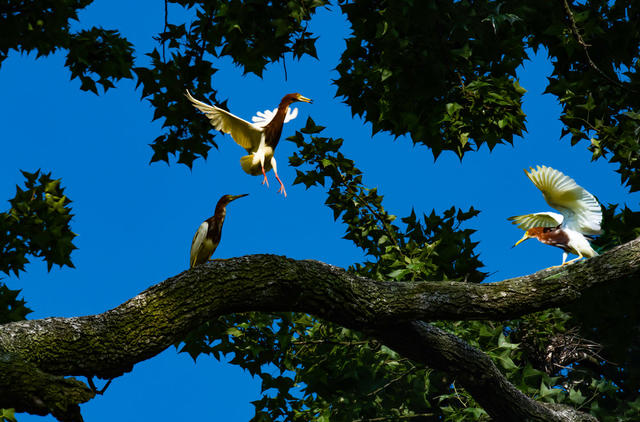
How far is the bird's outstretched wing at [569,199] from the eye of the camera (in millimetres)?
4684

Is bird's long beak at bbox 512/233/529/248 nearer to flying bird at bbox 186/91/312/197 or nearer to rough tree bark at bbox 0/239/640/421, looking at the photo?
rough tree bark at bbox 0/239/640/421

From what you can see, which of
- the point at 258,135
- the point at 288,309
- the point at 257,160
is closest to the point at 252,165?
the point at 257,160

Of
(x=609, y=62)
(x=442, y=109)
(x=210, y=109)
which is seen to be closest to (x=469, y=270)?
(x=442, y=109)

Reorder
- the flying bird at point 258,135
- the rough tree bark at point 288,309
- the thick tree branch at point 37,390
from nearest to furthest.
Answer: the thick tree branch at point 37,390, the rough tree bark at point 288,309, the flying bird at point 258,135

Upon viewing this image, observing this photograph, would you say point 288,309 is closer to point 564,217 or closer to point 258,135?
point 258,135

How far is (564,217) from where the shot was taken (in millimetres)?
4977

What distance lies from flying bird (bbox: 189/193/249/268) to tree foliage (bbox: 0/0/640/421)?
1211 mm

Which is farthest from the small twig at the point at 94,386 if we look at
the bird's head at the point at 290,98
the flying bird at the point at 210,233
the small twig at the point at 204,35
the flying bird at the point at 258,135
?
the small twig at the point at 204,35

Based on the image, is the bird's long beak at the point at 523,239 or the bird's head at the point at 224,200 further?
the bird's long beak at the point at 523,239

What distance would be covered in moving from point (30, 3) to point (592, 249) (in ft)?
16.0

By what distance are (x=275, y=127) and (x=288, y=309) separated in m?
1.28

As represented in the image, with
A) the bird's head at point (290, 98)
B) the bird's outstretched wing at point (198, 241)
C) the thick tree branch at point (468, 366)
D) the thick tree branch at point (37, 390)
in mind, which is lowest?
the thick tree branch at point (468, 366)

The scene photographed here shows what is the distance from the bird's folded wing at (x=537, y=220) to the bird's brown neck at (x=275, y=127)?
1922 millimetres

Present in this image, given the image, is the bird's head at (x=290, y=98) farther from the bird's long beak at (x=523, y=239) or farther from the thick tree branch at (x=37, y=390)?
the thick tree branch at (x=37, y=390)
